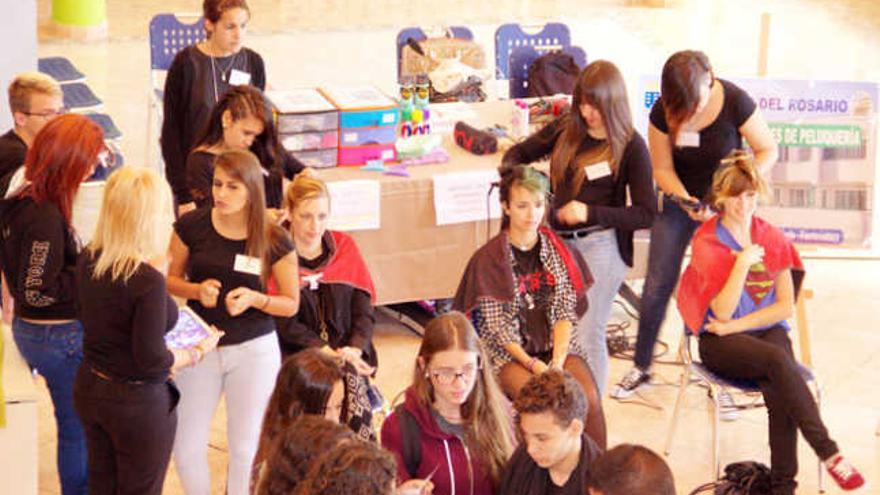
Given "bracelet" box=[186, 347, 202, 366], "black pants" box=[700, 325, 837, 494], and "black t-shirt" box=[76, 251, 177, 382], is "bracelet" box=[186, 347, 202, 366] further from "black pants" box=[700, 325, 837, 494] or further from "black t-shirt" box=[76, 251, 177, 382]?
"black pants" box=[700, 325, 837, 494]

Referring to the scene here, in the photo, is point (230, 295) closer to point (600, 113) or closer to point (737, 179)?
point (600, 113)

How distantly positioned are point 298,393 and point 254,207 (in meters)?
0.98

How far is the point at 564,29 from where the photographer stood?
25.9 ft

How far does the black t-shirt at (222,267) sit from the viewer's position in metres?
4.49

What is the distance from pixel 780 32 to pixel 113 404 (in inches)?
381

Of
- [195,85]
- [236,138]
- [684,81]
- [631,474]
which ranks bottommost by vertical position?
[631,474]

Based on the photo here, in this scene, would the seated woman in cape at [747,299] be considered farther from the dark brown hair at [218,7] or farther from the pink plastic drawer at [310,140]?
the dark brown hair at [218,7]

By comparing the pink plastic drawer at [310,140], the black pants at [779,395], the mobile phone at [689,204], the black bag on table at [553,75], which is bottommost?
the black pants at [779,395]

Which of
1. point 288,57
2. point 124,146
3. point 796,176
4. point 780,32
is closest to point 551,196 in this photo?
point 796,176

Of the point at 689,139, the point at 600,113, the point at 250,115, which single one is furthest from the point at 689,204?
the point at 250,115

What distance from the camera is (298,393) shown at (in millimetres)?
3613

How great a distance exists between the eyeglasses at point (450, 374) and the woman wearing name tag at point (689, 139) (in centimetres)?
183

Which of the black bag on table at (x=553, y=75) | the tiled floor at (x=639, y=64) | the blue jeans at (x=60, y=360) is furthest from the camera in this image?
the black bag on table at (x=553, y=75)

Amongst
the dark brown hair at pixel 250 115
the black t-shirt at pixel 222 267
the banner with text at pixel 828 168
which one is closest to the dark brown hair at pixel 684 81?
the banner with text at pixel 828 168
